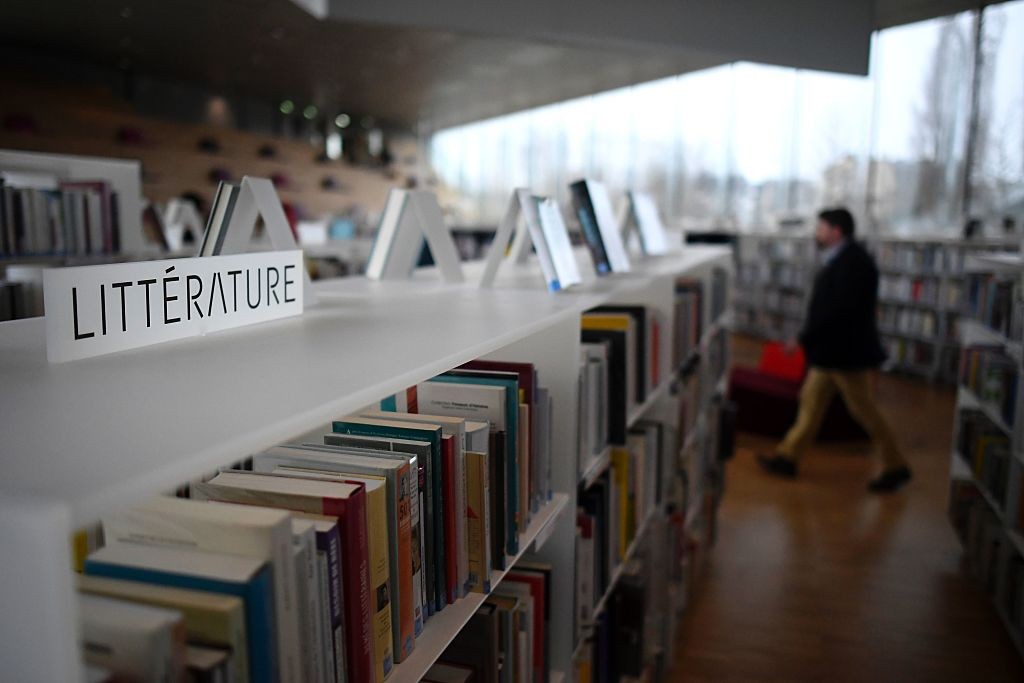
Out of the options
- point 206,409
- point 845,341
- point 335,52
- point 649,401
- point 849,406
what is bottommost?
point 849,406

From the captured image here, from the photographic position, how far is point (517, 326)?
142 centimetres

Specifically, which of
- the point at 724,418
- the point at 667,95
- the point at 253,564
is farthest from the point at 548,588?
the point at 667,95

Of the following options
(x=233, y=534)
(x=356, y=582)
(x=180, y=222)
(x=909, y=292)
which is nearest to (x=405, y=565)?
(x=356, y=582)

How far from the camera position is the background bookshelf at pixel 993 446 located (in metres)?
3.20

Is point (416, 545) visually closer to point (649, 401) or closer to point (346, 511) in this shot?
point (346, 511)

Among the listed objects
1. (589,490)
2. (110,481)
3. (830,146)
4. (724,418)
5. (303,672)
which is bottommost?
(724,418)

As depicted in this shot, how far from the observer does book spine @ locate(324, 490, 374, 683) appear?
0.95 metres

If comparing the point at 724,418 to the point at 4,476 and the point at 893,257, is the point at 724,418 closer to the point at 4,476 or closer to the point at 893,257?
the point at 4,476

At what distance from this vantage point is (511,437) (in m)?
1.43

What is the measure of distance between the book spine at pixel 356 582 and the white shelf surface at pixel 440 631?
9 cm

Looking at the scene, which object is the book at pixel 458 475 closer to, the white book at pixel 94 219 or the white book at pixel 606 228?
the white book at pixel 606 228

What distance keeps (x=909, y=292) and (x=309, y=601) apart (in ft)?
30.8

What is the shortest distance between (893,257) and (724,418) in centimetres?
612

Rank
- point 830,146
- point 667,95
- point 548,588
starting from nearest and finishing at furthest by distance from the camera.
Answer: point 548,588 → point 830,146 → point 667,95
